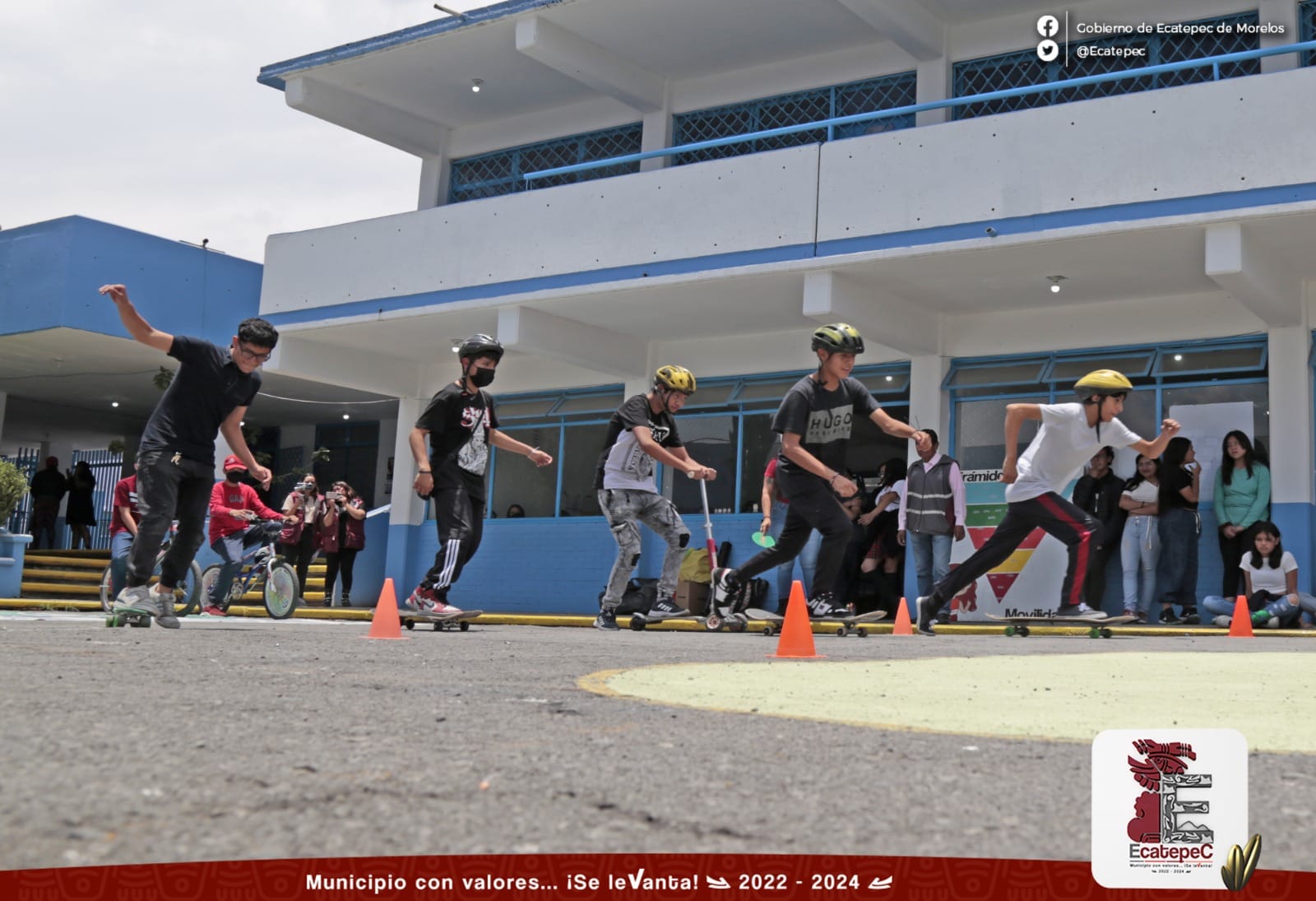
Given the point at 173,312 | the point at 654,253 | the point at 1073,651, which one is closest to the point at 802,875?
the point at 1073,651

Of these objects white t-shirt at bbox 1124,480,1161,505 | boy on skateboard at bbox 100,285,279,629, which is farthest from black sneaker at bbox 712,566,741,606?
white t-shirt at bbox 1124,480,1161,505

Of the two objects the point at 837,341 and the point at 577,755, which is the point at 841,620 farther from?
the point at 577,755

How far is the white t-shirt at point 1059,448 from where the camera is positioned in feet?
30.2

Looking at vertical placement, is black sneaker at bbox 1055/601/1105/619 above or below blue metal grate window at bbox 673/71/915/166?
below

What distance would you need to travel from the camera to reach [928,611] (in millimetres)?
10117

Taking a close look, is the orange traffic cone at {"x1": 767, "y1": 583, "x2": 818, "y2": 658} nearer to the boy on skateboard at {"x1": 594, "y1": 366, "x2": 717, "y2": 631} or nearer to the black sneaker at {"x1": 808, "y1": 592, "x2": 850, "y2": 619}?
the black sneaker at {"x1": 808, "y1": 592, "x2": 850, "y2": 619}


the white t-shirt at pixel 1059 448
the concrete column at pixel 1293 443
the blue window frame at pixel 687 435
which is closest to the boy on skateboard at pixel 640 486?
the white t-shirt at pixel 1059 448

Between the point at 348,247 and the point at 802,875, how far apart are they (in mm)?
17851

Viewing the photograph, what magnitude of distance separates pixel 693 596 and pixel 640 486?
6.09 metres

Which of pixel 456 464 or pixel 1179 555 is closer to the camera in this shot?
pixel 456 464

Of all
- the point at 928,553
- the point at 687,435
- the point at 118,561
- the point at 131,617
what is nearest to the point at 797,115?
the point at 687,435

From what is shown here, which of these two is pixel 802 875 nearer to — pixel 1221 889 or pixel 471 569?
pixel 1221 889

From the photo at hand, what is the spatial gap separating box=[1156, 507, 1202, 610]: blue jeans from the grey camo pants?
6035 millimetres

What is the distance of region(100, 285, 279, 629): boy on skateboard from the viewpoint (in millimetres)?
7855
